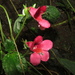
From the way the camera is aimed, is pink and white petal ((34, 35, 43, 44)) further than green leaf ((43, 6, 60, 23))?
No

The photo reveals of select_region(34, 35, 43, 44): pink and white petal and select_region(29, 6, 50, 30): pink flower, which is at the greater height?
select_region(29, 6, 50, 30): pink flower

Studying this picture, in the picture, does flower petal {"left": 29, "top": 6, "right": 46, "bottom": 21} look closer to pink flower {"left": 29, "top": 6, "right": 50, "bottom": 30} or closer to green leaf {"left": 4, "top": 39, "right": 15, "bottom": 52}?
pink flower {"left": 29, "top": 6, "right": 50, "bottom": 30}

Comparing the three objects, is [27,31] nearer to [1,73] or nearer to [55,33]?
[55,33]

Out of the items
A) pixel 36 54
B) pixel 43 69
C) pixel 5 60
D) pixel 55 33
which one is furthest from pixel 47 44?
pixel 55 33

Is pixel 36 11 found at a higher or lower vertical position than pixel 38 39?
higher

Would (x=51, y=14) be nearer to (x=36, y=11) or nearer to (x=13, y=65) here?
(x=36, y=11)

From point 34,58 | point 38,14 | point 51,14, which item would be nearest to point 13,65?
point 34,58

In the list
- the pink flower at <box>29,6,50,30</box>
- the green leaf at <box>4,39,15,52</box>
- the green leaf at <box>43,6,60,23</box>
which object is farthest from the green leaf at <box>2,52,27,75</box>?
the green leaf at <box>43,6,60,23</box>
